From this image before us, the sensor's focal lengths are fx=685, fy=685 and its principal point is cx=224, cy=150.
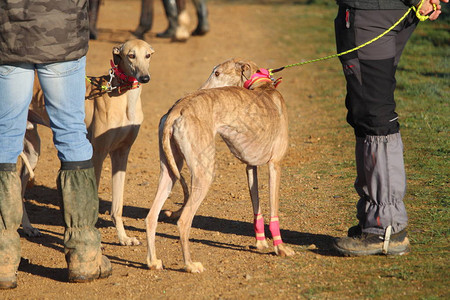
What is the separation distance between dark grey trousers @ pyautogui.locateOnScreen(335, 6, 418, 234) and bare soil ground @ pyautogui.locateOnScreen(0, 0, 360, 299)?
1.69 feet

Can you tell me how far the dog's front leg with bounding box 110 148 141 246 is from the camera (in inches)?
208

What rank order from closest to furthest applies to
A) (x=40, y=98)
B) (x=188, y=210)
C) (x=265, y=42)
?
(x=188, y=210)
(x=40, y=98)
(x=265, y=42)

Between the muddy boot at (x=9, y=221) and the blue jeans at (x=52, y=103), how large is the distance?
0.34ft

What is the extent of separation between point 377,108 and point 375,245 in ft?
2.95

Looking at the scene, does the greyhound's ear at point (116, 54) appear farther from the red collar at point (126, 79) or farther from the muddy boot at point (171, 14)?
the muddy boot at point (171, 14)

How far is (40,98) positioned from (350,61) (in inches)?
107

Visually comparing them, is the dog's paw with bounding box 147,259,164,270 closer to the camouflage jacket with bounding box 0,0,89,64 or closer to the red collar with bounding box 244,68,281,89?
the camouflage jacket with bounding box 0,0,89,64

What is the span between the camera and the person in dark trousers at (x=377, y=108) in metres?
4.38

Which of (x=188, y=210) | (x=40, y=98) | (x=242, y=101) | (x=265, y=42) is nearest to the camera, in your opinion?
(x=188, y=210)

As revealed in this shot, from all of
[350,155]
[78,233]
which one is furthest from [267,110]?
[350,155]

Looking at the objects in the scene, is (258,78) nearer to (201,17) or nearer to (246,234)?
(246,234)

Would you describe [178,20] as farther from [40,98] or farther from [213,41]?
[40,98]

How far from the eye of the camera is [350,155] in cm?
732

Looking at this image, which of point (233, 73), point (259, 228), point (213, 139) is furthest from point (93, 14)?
point (213, 139)
